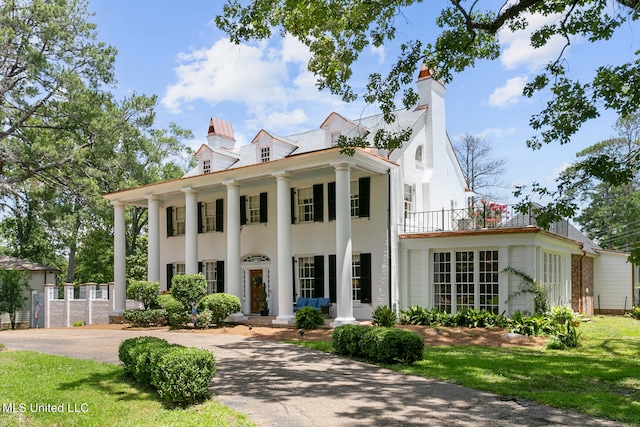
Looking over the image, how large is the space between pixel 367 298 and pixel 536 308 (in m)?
5.64

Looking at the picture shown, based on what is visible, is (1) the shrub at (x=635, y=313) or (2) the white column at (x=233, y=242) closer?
(2) the white column at (x=233, y=242)

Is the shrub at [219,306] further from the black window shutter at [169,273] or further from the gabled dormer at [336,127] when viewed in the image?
the black window shutter at [169,273]

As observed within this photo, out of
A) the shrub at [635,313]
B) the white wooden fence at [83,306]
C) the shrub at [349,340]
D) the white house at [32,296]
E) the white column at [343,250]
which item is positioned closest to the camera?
the shrub at [349,340]

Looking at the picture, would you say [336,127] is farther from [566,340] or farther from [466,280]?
[566,340]

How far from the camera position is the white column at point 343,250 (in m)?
16.7

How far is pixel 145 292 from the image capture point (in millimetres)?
19922

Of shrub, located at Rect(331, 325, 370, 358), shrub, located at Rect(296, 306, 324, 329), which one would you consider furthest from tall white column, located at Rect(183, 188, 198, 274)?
shrub, located at Rect(331, 325, 370, 358)

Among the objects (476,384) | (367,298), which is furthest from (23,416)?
(367,298)

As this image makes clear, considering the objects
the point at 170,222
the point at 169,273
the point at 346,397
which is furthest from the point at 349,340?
the point at 170,222

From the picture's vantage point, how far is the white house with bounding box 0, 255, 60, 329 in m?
26.4

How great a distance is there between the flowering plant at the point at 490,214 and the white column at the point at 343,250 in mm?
5205

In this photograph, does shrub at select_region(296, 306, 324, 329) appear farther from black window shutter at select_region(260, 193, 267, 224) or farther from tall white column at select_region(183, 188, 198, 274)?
tall white column at select_region(183, 188, 198, 274)

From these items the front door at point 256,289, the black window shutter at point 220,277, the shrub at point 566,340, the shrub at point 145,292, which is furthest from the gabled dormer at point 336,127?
the shrub at point 566,340

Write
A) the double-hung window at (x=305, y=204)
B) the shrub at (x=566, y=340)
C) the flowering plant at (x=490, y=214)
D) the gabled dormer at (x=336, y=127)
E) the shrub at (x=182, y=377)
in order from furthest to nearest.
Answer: the double-hung window at (x=305, y=204) < the gabled dormer at (x=336, y=127) < the flowering plant at (x=490, y=214) < the shrub at (x=566, y=340) < the shrub at (x=182, y=377)
